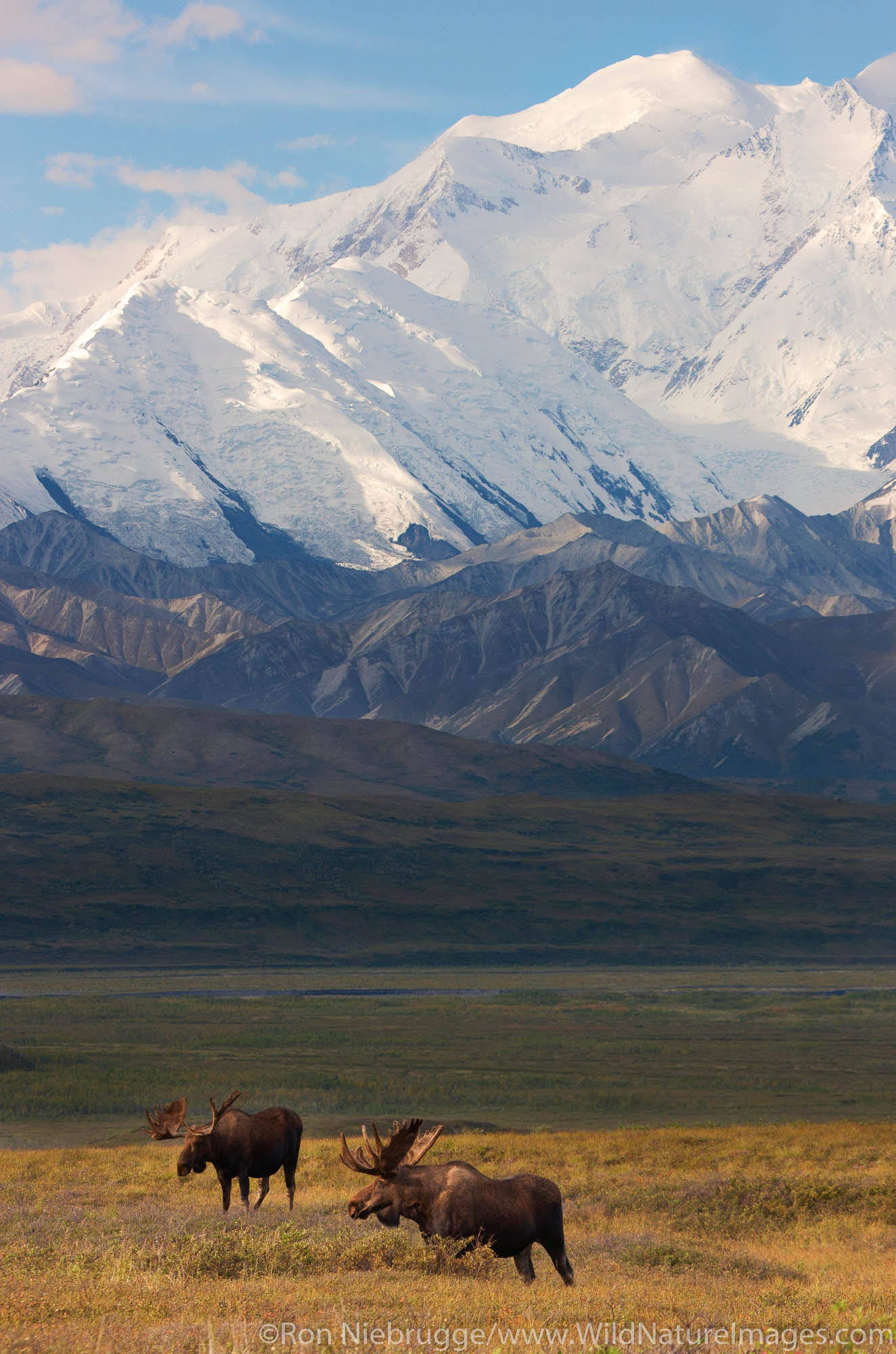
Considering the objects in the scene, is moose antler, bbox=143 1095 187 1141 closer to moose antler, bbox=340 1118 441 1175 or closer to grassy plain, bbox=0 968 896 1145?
moose antler, bbox=340 1118 441 1175

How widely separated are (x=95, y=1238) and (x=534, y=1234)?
29.6ft

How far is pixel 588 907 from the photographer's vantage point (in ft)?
622

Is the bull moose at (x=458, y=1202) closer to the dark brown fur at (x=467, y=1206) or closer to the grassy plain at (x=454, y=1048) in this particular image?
the dark brown fur at (x=467, y=1206)

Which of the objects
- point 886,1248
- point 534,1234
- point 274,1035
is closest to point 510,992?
point 274,1035

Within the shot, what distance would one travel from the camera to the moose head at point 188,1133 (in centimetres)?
2942

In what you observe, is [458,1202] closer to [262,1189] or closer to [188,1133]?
[188,1133]

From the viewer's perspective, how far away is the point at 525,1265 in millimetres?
24000

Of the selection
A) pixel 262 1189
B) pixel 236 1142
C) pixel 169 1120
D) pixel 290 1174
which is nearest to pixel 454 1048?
pixel 290 1174

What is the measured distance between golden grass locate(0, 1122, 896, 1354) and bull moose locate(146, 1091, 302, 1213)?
0.81 m

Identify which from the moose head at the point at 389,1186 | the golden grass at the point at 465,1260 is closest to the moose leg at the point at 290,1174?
the golden grass at the point at 465,1260

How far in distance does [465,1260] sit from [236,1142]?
822 cm

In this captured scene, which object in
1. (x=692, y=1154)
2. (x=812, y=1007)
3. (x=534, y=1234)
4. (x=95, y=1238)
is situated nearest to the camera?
(x=534, y=1234)

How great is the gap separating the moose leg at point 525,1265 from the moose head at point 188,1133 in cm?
705

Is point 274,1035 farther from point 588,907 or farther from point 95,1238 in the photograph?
point 588,907
